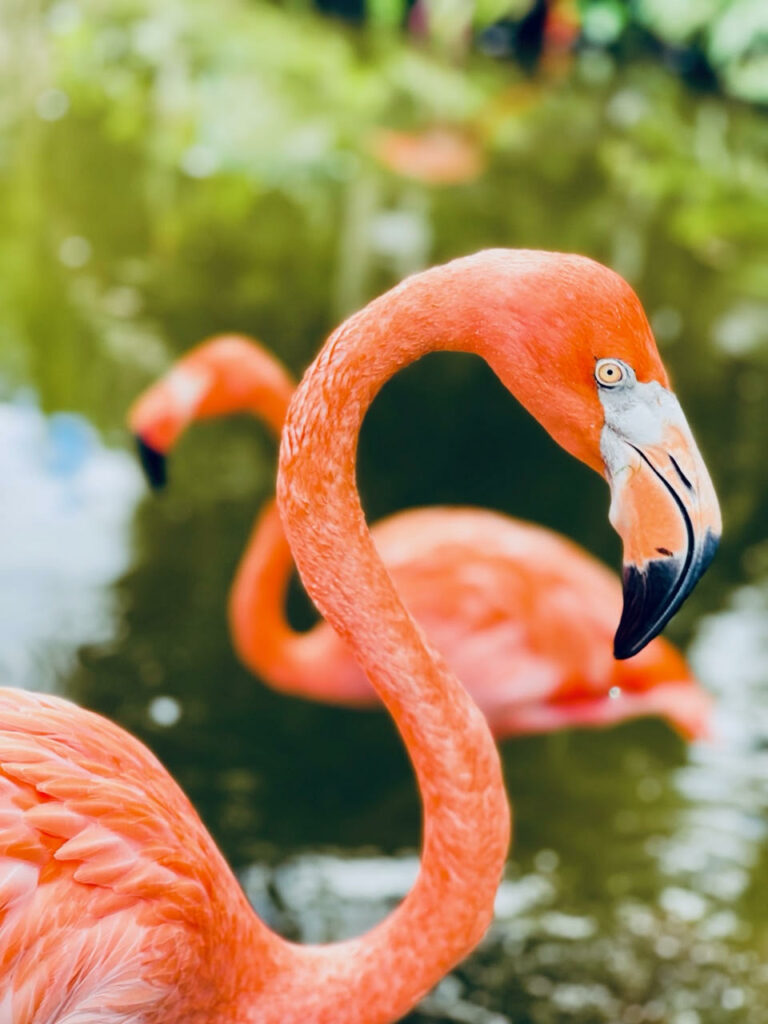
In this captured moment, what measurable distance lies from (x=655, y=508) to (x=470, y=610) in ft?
4.91

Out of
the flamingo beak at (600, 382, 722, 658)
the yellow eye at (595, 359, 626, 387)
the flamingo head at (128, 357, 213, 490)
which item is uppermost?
the yellow eye at (595, 359, 626, 387)

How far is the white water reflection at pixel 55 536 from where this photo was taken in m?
3.10

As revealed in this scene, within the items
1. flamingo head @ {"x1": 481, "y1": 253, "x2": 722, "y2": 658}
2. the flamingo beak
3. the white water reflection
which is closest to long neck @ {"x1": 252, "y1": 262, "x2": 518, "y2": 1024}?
flamingo head @ {"x1": 481, "y1": 253, "x2": 722, "y2": 658}

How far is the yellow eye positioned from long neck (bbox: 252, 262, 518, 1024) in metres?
0.16

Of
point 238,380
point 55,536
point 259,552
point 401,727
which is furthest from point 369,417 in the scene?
point 401,727

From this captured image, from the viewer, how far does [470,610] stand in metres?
2.73

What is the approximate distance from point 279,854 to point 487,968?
0.51 meters

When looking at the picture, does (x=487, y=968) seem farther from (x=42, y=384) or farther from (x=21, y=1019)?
(x=42, y=384)

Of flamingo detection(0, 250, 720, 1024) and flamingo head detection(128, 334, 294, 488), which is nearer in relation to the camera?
flamingo detection(0, 250, 720, 1024)

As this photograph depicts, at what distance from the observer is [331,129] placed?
7344mm

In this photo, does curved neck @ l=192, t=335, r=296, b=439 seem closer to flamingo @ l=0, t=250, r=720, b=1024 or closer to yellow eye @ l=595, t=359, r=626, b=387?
flamingo @ l=0, t=250, r=720, b=1024

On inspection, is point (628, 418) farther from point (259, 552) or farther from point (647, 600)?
point (259, 552)

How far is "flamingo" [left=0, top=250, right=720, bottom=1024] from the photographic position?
1.27 m

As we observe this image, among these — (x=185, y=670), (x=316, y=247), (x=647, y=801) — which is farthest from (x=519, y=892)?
(x=316, y=247)
